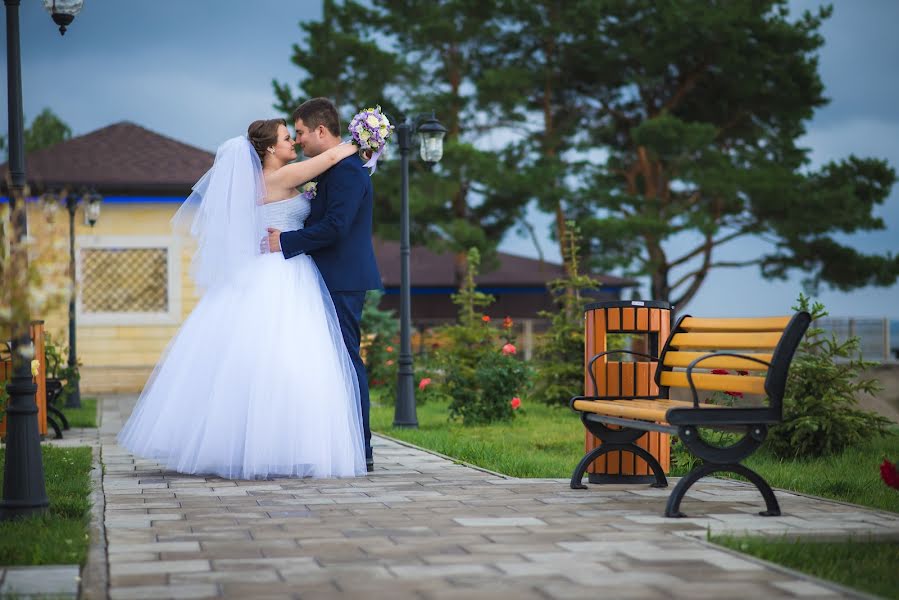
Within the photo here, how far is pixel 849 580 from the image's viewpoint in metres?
4.82

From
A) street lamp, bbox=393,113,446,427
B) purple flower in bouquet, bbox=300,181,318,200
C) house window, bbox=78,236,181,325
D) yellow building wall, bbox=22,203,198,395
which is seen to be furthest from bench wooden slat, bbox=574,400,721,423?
house window, bbox=78,236,181,325

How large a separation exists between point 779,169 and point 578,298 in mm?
16830

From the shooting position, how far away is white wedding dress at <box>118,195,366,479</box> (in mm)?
8219

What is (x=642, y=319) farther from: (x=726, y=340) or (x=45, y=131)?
(x=45, y=131)

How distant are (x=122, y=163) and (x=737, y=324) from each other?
1957cm

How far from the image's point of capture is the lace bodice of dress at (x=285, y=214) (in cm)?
877

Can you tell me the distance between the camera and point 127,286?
2295cm

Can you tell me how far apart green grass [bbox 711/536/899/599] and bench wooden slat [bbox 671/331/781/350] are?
1404mm

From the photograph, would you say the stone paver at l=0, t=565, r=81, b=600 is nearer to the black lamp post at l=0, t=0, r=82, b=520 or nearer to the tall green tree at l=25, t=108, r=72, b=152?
the black lamp post at l=0, t=0, r=82, b=520

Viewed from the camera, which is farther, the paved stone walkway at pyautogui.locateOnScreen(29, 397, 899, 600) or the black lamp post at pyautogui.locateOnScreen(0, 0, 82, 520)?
the black lamp post at pyautogui.locateOnScreen(0, 0, 82, 520)

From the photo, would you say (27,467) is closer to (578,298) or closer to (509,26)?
(578,298)

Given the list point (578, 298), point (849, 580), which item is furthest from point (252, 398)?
point (578, 298)

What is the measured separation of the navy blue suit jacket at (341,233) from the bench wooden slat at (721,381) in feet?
7.38

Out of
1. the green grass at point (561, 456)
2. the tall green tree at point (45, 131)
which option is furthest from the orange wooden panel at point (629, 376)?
the tall green tree at point (45, 131)
